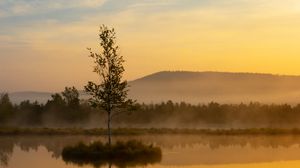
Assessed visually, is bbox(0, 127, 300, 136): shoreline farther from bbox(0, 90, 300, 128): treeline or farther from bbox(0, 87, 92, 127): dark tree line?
bbox(0, 87, 92, 127): dark tree line

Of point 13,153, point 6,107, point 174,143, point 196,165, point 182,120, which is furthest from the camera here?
point 182,120

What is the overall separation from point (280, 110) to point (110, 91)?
53.0 m

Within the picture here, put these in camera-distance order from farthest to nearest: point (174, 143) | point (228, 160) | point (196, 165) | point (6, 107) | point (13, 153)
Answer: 1. point (6, 107)
2. point (174, 143)
3. point (13, 153)
4. point (228, 160)
5. point (196, 165)

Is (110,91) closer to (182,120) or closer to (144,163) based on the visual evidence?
(144,163)

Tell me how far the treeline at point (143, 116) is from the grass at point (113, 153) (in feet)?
122

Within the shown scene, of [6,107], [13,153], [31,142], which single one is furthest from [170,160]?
[6,107]

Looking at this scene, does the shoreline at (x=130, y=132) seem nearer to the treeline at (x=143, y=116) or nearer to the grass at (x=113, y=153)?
the treeline at (x=143, y=116)

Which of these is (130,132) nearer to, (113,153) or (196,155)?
(196,155)

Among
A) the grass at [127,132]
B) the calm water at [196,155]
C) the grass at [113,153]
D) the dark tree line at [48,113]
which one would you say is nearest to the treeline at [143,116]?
the dark tree line at [48,113]

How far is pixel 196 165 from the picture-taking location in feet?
91.2

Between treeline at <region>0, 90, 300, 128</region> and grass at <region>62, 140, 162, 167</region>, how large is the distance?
37.1 m

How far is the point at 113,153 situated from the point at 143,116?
4805cm

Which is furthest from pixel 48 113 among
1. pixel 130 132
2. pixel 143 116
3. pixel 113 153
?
pixel 113 153

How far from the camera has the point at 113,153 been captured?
33094 millimetres
